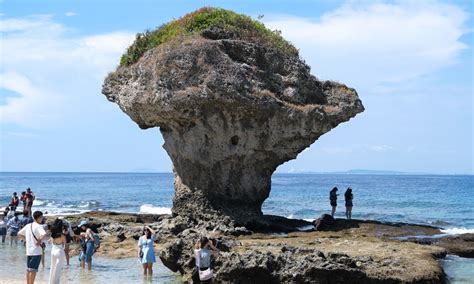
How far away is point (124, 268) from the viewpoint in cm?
1970

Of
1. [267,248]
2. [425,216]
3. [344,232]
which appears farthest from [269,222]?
[425,216]

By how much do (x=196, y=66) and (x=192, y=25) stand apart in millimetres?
3392

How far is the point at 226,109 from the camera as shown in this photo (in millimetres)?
25469

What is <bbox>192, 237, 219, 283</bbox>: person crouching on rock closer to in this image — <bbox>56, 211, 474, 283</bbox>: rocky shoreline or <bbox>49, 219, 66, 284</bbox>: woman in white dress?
<bbox>56, 211, 474, 283</bbox>: rocky shoreline

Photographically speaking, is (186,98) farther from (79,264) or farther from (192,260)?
(192,260)

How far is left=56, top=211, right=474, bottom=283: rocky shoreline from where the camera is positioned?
49.9ft

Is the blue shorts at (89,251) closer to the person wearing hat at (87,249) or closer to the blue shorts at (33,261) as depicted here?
the person wearing hat at (87,249)

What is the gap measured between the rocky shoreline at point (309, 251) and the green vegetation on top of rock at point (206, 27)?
767 cm

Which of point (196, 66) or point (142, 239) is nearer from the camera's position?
point (142, 239)

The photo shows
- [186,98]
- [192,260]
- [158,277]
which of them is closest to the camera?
[192,260]

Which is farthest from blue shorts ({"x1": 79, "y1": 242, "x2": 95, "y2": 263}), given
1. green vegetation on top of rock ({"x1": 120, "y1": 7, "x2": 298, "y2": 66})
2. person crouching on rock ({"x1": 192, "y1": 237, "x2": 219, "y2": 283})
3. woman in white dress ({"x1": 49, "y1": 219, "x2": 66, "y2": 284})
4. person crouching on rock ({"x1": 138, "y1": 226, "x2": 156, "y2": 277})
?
green vegetation on top of rock ({"x1": 120, "y1": 7, "x2": 298, "y2": 66})

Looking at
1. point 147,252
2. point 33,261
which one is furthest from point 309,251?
point 33,261

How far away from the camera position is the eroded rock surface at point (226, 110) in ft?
82.4

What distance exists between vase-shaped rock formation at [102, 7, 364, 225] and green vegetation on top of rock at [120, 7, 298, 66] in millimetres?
285
